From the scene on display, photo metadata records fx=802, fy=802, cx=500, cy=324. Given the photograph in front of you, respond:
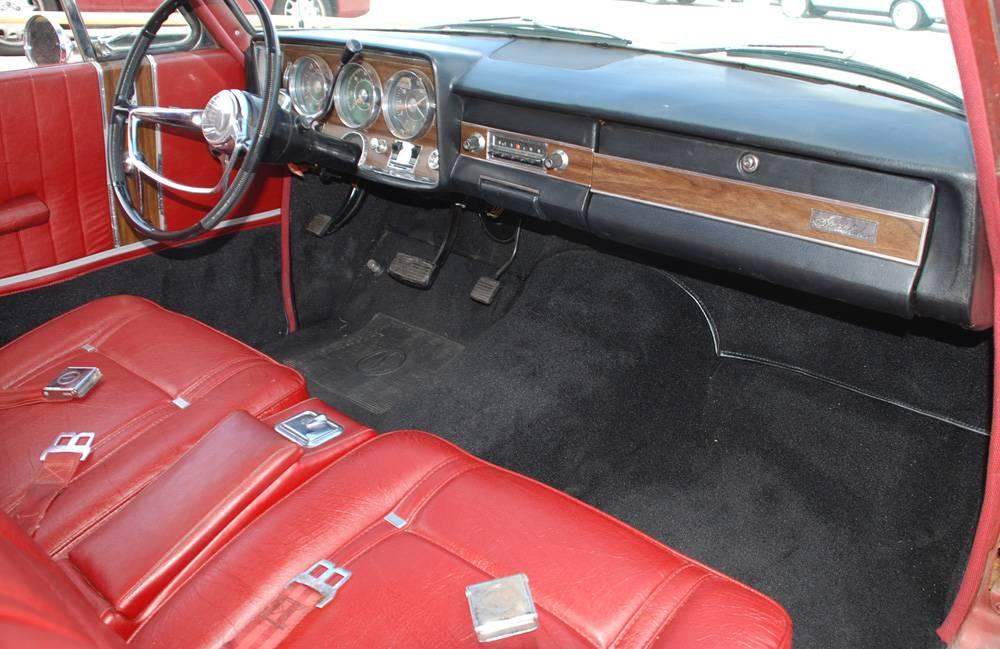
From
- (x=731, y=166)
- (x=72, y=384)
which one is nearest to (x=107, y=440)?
(x=72, y=384)

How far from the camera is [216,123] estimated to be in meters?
2.01

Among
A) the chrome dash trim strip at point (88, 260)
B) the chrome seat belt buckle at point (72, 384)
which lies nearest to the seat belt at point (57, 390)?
the chrome seat belt buckle at point (72, 384)

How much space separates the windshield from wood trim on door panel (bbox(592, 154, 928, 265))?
0.91 feet

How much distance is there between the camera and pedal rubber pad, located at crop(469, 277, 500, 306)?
9.63 feet

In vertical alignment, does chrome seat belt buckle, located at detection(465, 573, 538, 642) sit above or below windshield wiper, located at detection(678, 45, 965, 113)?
below

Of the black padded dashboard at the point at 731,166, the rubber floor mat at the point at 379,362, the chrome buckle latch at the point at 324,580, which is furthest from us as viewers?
the rubber floor mat at the point at 379,362

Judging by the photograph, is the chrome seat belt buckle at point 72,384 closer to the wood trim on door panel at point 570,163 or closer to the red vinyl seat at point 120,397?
the red vinyl seat at point 120,397

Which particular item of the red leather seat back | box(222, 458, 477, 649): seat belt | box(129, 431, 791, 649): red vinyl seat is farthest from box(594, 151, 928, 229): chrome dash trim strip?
the red leather seat back

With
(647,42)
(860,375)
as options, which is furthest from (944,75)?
(860,375)

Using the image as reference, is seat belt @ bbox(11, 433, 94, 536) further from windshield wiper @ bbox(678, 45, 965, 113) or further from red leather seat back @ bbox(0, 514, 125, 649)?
windshield wiper @ bbox(678, 45, 965, 113)

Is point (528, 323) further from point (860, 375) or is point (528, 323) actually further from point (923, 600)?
point (923, 600)

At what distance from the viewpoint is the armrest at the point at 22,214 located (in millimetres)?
2271

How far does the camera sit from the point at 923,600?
1.91m

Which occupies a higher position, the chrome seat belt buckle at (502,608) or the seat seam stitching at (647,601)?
the chrome seat belt buckle at (502,608)
